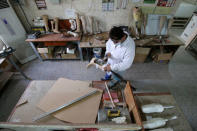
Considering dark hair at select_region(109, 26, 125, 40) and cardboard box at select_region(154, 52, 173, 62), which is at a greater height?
dark hair at select_region(109, 26, 125, 40)

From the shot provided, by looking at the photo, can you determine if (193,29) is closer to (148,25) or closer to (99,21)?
(148,25)

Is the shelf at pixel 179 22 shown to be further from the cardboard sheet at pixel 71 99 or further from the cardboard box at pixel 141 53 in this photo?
the cardboard sheet at pixel 71 99

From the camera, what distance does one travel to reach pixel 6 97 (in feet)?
6.67

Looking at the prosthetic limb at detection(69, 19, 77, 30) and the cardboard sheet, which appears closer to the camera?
the cardboard sheet

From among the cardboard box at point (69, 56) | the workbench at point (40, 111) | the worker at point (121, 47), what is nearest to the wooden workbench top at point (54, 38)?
the cardboard box at point (69, 56)

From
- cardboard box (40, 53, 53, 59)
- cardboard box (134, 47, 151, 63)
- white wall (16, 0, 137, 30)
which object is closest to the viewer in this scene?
white wall (16, 0, 137, 30)

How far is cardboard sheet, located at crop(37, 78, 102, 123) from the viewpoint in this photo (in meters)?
0.98

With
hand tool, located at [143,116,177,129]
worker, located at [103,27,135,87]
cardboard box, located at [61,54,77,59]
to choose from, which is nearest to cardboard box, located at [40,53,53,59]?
cardboard box, located at [61,54,77,59]

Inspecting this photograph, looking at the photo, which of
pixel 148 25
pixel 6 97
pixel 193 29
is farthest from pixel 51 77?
pixel 193 29

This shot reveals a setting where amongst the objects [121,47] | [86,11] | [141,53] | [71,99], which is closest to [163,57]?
[141,53]

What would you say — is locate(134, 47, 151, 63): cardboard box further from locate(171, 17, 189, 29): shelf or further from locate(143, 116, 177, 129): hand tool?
locate(171, 17, 189, 29): shelf

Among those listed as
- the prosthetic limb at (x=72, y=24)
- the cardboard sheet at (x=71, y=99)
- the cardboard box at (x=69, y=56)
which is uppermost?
the prosthetic limb at (x=72, y=24)

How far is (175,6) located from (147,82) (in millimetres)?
1963

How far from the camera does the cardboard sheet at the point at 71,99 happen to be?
0.98m
